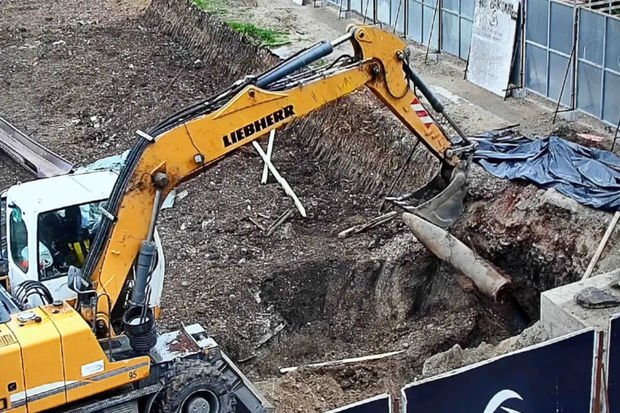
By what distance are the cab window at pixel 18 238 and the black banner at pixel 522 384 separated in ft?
16.1

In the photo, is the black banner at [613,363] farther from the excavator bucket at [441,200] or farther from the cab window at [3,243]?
the cab window at [3,243]

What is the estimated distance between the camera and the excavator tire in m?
10.9

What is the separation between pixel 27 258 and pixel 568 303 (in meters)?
5.77

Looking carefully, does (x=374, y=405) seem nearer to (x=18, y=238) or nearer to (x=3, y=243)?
(x=18, y=238)

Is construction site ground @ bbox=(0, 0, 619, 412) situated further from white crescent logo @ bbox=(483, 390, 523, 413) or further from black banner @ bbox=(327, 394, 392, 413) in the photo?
black banner @ bbox=(327, 394, 392, 413)

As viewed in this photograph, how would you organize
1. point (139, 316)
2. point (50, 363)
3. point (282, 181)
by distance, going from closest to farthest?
1. point (50, 363)
2. point (139, 316)
3. point (282, 181)

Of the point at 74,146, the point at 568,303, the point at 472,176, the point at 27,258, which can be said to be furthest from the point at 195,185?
the point at 568,303

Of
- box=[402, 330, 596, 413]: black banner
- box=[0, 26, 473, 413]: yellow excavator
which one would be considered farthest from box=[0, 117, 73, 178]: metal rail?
box=[402, 330, 596, 413]: black banner

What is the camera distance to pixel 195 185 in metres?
18.8

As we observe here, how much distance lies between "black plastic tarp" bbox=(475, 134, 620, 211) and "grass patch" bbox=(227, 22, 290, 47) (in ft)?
27.4

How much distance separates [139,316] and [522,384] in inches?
158

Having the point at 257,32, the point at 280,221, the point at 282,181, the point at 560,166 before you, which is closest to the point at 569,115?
the point at 560,166

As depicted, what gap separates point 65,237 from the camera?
11266 millimetres

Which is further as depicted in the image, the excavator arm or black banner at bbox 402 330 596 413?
the excavator arm
